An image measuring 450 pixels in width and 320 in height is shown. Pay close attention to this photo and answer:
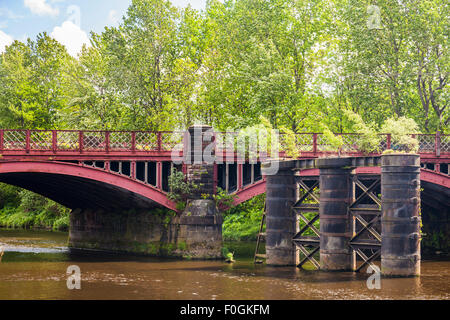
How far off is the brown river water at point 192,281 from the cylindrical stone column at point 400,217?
754 millimetres

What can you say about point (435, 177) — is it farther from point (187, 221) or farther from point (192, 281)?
point (192, 281)

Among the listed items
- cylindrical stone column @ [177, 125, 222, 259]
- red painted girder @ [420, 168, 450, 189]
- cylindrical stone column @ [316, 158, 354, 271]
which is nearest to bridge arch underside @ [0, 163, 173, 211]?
cylindrical stone column @ [177, 125, 222, 259]

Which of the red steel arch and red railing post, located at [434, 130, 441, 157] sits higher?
red railing post, located at [434, 130, 441, 157]

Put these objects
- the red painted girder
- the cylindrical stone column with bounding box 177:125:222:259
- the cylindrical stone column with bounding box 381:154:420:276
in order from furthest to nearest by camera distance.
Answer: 1. the red painted girder
2. the cylindrical stone column with bounding box 177:125:222:259
3. the cylindrical stone column with bounding box 381:154:420:276

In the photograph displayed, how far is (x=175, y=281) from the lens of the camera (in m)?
28.3

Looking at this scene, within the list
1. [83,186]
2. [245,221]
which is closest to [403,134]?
[83,186]

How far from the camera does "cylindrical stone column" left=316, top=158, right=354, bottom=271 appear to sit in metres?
30.0

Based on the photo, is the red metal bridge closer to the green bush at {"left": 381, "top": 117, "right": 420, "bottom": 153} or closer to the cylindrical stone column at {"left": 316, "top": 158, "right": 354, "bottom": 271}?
the green bush at {"left": 381, "top": 117, "right": 420, "bottom": 153}

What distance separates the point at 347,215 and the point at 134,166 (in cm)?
1254

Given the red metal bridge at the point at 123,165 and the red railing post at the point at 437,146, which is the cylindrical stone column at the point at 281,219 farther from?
the red railing post at the point at 437,146

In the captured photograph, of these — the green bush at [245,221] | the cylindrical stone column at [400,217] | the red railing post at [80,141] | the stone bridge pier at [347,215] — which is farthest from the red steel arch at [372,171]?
the green bush at [245,221]
